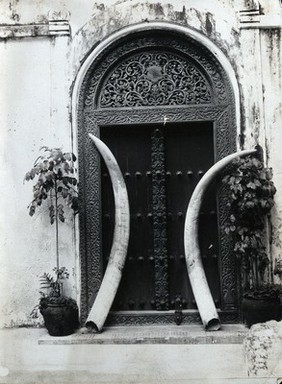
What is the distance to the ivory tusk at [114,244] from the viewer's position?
424 centimetres

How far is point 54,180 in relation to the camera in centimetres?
423

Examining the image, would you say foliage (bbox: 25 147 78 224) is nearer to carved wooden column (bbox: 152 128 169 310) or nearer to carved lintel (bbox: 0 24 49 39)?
carved wooden column (bbox: 152 128 169 310)

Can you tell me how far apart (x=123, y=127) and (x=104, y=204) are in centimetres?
74

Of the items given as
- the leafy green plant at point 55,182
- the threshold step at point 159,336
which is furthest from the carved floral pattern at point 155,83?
the threshold step at point 159,336

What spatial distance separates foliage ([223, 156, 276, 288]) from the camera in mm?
4082

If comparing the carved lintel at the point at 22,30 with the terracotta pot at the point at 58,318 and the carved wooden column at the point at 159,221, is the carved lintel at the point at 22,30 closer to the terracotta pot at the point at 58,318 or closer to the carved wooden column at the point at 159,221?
the carved wooden column at the point at 159,221

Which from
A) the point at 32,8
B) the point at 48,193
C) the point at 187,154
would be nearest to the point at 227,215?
the point at 187,154

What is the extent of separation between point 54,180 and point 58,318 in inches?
45.6

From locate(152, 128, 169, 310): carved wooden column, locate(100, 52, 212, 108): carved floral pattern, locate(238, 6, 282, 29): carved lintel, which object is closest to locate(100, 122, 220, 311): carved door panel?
locate(152, 128, 169, 310): carved wooden column

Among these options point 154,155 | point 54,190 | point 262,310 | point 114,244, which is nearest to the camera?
point 262,310

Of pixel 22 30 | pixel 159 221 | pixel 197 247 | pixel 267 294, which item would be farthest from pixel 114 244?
pixel 22 30

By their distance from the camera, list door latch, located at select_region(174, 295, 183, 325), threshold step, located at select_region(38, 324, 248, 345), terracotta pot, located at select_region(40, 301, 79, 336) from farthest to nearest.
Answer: door latch, located at select_region(174, 295, 183, 325) < terracotta pot, located at select_region(40, 301, 79, 336) < threshold step, located at select_region(38, 324, 248, 345)

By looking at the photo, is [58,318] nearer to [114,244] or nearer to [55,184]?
[114,244]

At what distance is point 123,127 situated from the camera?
181 inches
